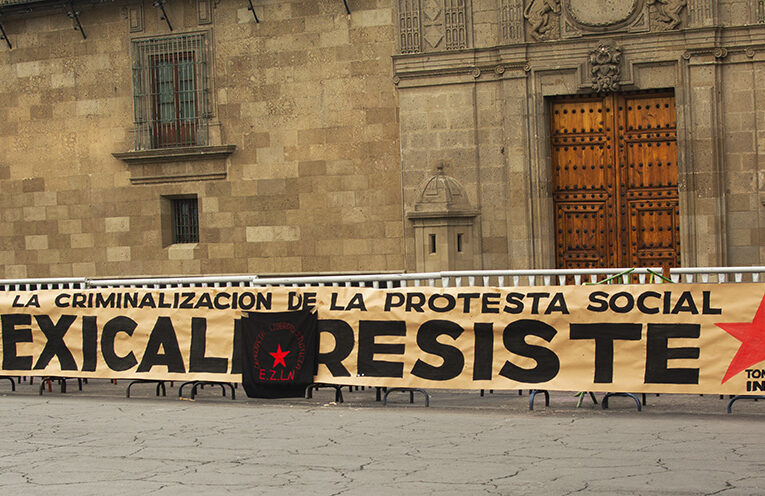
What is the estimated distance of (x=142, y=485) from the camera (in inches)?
322


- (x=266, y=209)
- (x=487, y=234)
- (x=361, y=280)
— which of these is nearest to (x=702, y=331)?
(x=361, y=280)

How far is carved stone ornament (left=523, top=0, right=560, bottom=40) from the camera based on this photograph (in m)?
18.8

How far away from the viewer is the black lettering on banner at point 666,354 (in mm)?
11078

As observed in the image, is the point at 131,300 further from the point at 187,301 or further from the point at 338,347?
the point at 338,347


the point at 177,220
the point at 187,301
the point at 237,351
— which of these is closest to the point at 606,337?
the point at 237,351

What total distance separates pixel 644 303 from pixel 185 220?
12359mm

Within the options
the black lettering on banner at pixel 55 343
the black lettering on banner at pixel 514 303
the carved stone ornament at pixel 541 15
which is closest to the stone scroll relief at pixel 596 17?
the carved stone ornament at pixel 541 15

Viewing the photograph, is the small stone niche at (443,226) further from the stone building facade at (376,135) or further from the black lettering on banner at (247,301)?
the black lettering on banner at (247,301)

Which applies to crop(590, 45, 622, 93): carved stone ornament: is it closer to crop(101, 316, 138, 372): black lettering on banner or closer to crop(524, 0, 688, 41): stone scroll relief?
crop(524, 0, 688, 41): stone scroll relief

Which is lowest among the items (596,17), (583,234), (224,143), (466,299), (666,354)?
(666,354)

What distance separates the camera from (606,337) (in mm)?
11367

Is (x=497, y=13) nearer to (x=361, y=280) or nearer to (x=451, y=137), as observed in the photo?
(x=451, y=137)

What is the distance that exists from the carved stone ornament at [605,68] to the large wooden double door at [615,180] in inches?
13.1

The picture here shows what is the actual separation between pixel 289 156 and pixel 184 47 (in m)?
2.97
